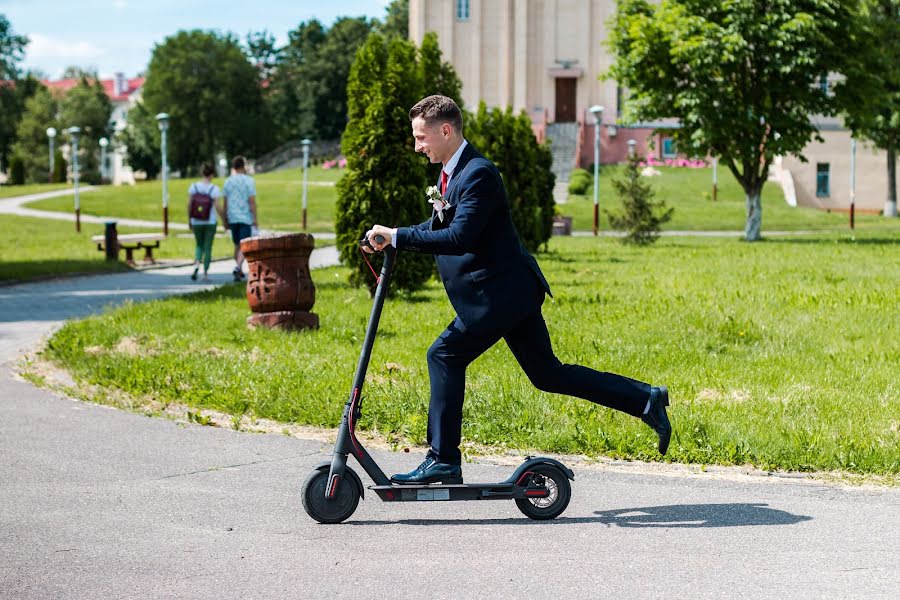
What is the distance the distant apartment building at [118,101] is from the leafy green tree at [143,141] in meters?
21.6

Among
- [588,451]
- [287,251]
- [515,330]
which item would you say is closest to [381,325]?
[287,251]

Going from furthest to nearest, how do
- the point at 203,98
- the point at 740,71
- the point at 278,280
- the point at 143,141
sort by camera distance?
the point at 143,141, the point at 203,98, the point at 740,71, the point at 278,280

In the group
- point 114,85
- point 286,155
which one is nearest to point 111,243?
point 286,155

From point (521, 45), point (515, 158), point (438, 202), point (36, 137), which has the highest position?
point (521, 45)

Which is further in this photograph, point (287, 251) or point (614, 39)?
point (614, 39)

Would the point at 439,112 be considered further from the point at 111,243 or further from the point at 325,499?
the point at 111,243

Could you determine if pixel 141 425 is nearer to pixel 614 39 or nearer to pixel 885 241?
pixel 885 241

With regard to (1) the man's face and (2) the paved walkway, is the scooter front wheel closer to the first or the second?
(1) the man's face

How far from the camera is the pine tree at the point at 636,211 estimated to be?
3114 cm

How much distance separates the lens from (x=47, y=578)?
16.5ft

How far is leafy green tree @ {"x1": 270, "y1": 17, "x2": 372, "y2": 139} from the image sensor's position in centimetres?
10219

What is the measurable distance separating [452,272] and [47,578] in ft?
7.10

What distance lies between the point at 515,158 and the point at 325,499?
69.0 ft

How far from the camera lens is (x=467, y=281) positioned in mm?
5871
